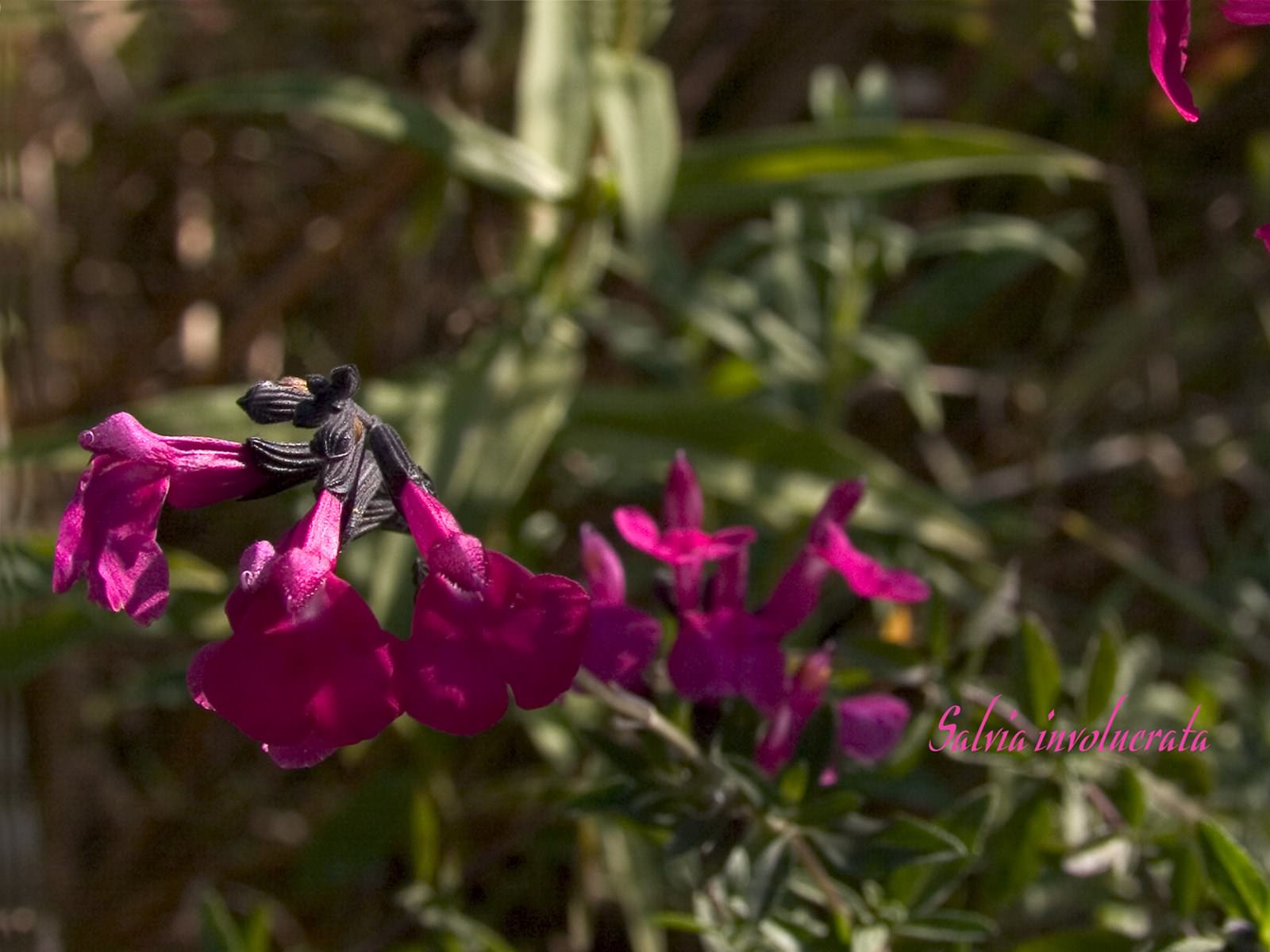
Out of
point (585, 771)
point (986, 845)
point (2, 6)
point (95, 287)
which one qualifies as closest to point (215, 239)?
point (95, 287)

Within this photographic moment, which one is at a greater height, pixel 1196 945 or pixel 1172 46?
pixel 1172 46

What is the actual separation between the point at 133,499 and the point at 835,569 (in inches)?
17.8

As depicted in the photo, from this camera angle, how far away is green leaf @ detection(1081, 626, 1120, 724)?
940 millimetres

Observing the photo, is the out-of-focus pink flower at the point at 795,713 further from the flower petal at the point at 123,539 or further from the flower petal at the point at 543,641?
the flower petal at the point at 123,539

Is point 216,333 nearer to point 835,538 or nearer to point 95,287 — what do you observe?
point 95,287

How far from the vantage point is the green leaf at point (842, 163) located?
1.31 meters

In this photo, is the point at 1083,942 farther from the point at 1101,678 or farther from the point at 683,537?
the point at 683,537

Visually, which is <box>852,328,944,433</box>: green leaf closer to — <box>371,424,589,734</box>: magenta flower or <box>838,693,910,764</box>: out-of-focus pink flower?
<box>838,693,910,764</box>: out-of-focus pink flower

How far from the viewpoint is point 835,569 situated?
2.76 feet

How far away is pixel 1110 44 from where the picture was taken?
1.66 meters

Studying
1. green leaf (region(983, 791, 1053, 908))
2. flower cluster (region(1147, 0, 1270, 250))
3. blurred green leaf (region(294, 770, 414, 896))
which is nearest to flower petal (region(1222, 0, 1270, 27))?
flower cluster (region(1147, 0, 1270, 250))

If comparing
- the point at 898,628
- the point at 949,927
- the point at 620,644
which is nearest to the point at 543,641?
the point at 620,644

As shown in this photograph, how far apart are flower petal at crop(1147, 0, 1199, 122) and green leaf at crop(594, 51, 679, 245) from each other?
0.59 m

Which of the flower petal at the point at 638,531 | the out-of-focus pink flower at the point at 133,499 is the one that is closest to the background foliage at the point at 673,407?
the flower petal at the point at 638,531
